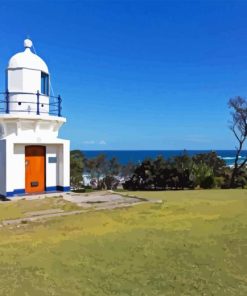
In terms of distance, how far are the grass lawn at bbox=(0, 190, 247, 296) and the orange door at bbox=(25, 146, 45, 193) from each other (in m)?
4.48

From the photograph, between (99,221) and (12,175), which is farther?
(12,175)

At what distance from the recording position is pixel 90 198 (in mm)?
12625

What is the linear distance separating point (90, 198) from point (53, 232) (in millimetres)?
4870

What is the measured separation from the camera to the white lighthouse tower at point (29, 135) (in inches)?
503

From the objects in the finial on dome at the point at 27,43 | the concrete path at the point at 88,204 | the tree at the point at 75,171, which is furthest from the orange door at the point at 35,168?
the tree at the point at 75,171

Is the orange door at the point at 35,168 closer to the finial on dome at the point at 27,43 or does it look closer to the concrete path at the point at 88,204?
the concrete path at the point at 88,204

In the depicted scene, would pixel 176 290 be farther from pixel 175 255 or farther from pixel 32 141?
pixel 32 141

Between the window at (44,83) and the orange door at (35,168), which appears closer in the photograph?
the orange door at (35,168)

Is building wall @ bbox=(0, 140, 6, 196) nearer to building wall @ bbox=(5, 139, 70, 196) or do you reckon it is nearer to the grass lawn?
building wall @ bbox=(5, 139, 70, 196)

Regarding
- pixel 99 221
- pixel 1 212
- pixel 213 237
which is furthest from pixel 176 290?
pixel 1 212

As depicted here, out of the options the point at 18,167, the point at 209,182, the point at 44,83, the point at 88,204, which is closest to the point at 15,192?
the point at 18,167

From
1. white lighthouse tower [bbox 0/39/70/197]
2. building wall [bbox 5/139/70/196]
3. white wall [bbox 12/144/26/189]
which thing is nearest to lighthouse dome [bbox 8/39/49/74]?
white lighthouse tower [bbox 0/39/70/197]

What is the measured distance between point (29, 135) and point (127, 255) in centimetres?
832

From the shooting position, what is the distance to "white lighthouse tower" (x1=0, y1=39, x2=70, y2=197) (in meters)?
12.8
